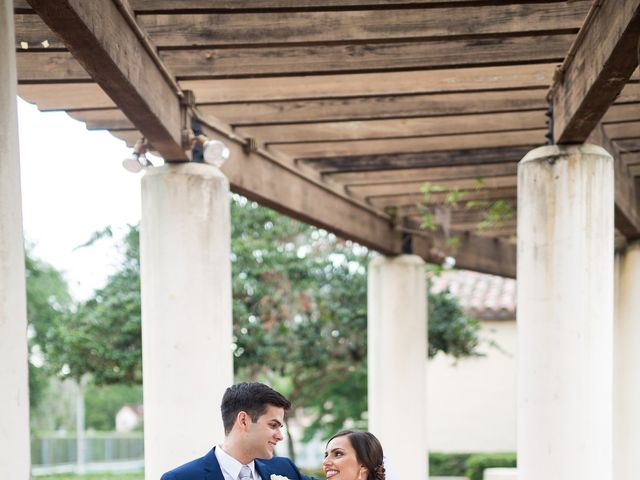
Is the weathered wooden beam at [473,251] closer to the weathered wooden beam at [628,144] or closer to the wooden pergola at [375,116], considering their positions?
the wooden pergola at [375,116]

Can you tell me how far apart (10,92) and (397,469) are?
818 cm

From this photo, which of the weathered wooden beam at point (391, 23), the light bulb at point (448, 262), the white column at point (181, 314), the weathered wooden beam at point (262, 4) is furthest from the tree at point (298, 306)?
the weathered wooden beam at point (262, 4)

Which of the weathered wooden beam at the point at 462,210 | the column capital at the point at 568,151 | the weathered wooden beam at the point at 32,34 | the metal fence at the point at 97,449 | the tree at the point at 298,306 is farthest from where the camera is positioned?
the metal fence at the point at 97,449

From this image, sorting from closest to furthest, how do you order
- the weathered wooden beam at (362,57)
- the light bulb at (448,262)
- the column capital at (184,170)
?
the weathered wooden beam at (362,57) → the column capital at (184,170) → the light bulb at (448,262)

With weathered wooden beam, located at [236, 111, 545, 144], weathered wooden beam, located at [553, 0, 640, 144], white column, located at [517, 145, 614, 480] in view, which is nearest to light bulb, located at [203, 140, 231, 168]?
weathered wooden beam, located at [236, 111, 545, 144]

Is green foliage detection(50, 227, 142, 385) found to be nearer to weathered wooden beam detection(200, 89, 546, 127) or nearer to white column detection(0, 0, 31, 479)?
weathered wooden beam detection(200, 89, 546, 127)

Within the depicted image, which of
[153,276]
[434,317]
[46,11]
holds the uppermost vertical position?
[46,11]

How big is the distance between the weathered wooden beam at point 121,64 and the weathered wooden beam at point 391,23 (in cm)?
38

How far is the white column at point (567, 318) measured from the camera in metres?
5.94

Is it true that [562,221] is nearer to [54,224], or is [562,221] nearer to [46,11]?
[46,11]

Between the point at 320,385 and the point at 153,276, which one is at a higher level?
the point at 153,276

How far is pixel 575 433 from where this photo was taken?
5.93 meters

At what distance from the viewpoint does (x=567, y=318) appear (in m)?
5.99

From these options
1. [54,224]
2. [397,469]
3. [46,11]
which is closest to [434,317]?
[397,469]
